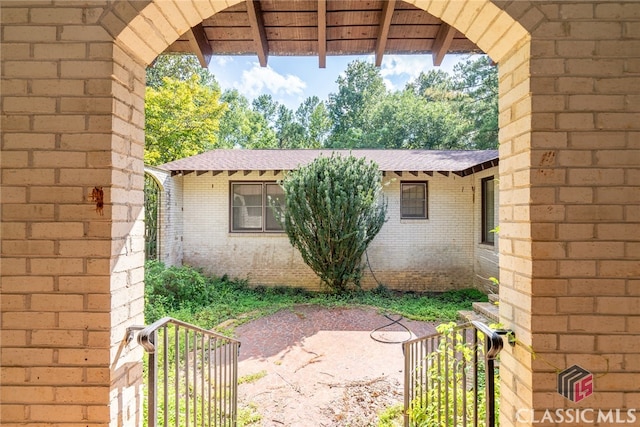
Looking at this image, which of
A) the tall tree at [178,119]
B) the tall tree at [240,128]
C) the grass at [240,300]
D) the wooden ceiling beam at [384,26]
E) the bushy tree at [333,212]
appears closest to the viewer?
the wooden ceiling beam at [384,26]

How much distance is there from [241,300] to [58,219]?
20.7 feet

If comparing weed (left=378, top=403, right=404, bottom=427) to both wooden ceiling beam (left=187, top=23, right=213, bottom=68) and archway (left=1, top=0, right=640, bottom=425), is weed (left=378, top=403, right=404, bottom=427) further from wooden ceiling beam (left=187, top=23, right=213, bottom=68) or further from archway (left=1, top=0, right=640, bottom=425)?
wooden ceiling beam (left=187, top=23, right=213, bottom=68)

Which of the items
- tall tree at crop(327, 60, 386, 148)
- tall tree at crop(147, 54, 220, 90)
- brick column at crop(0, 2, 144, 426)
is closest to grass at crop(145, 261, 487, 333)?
brick column at crop(0, 2, 144, 426)

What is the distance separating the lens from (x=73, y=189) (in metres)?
1.55

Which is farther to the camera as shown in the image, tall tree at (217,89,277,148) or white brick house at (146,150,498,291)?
tall tree at (217,89,277,148)

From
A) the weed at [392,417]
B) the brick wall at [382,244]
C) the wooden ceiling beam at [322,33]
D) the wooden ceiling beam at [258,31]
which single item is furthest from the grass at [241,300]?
the wooden ceiling beam at [322,33]

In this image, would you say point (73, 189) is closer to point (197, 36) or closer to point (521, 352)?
point (197, 36)

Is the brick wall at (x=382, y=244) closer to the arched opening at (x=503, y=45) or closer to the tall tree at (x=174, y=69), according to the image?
the arched opening at (x=503, y=45)

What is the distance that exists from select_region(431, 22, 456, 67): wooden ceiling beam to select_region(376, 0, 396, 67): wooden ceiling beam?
0.40 m

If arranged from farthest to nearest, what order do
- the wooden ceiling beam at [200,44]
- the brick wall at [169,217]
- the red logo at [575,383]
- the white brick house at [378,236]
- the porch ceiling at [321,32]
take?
the white brick house at [378,236] → the brick wall at [169,217] → the wooden ceiling beam at [200,44] → the porch ceiling at [321,32] → the red logo at [575,383]

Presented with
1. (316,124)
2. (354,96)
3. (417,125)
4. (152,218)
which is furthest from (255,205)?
(354,96)

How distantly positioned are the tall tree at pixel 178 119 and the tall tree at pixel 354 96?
15140 mm

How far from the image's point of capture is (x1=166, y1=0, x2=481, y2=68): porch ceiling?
2.22 metres

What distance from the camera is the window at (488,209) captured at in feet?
25.3
